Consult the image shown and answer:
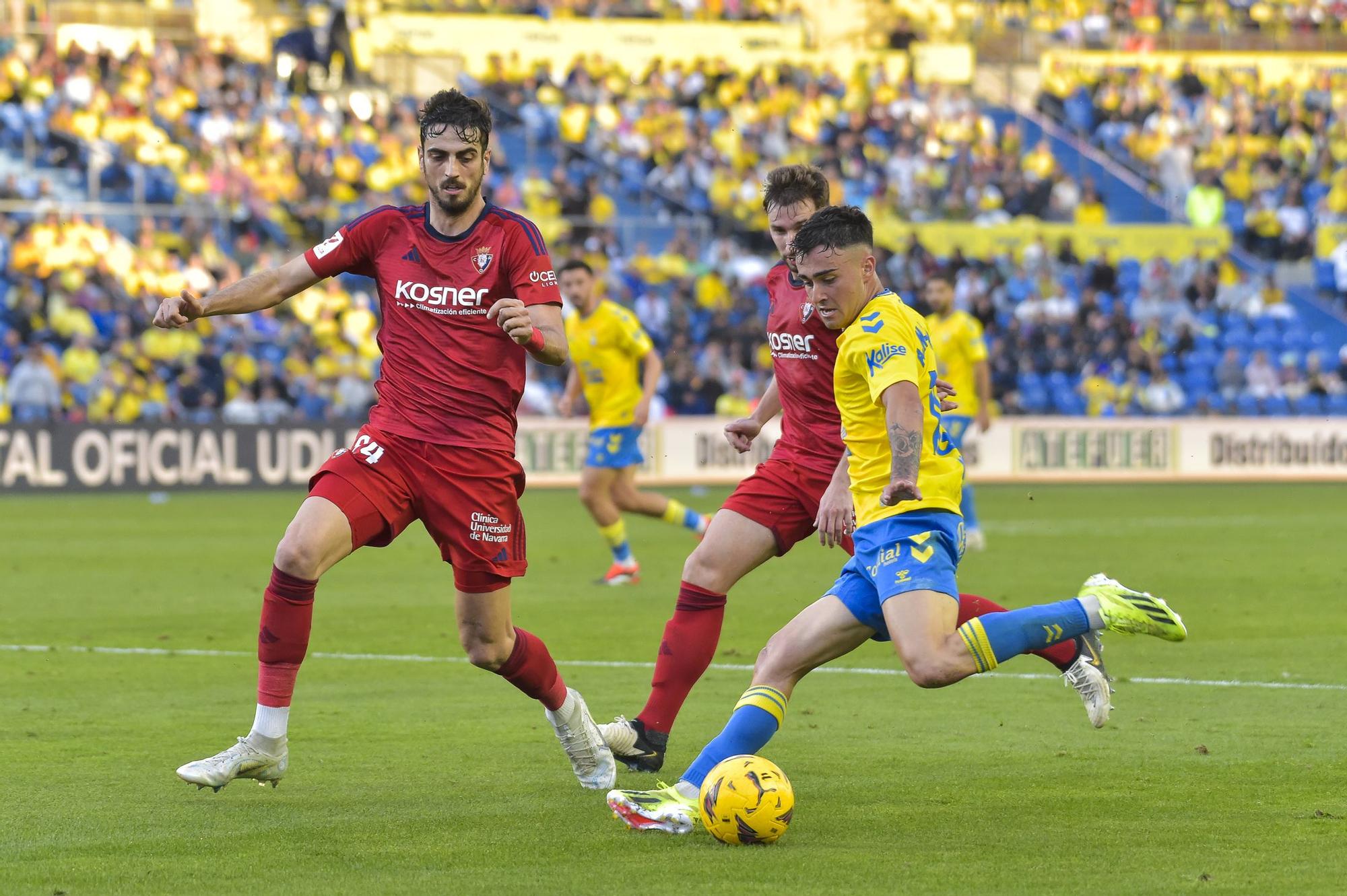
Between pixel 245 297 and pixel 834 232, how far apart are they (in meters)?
2.12

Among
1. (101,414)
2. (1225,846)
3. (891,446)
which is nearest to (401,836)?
(891,446)

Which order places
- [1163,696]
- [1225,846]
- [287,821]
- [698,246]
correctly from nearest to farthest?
[1225,846], [287,821], [1163,696], [698,246]

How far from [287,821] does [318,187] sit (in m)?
23.6

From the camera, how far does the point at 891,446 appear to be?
5926 mm

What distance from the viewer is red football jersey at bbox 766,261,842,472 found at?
24.5ft

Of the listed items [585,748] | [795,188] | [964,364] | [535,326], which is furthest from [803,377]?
[964,364]

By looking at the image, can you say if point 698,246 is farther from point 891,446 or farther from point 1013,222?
point 891,446

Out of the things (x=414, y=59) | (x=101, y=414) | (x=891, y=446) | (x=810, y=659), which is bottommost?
(x=101, y=414)

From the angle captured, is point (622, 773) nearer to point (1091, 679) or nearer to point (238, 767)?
point (238, 767)

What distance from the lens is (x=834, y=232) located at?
6.14 meters

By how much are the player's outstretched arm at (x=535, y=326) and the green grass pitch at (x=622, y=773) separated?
5.03 feet

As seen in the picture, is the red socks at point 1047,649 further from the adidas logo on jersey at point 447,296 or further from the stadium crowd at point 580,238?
the stadium crowd at point 580,238

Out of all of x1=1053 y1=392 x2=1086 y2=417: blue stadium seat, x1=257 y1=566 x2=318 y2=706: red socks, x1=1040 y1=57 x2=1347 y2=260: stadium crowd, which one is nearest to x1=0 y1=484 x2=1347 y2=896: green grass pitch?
x1=257 y1=566 x2=318 y2=706: red socks

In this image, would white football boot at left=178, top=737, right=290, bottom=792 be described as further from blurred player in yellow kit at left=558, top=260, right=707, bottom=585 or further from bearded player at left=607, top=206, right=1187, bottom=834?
blurred player in yellow kit at left=558, top=260, right=707, bottom=585
